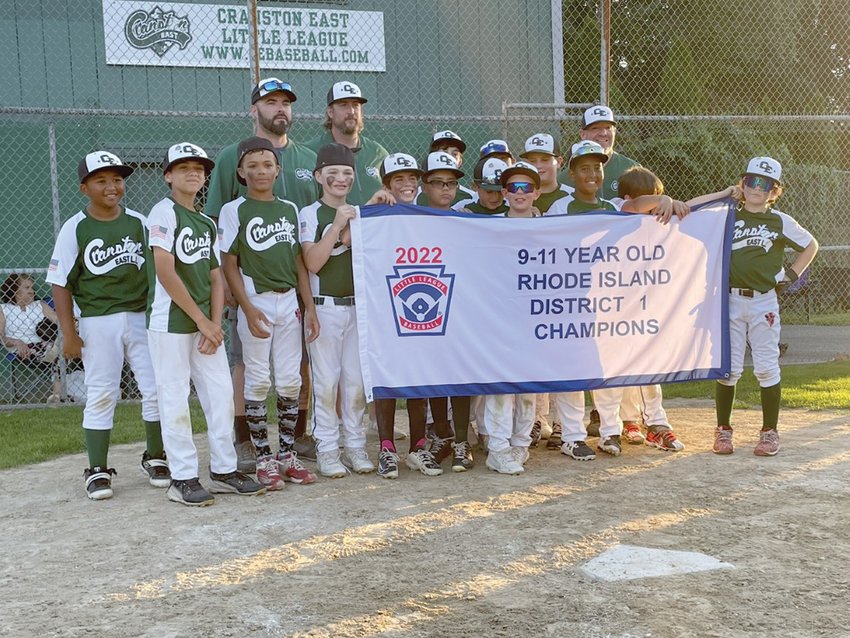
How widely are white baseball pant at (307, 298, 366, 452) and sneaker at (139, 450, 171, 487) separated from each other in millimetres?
969

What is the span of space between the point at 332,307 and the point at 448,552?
204 cm

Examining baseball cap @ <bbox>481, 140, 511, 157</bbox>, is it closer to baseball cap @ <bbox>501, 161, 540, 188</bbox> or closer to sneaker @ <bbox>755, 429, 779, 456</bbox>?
baseball cap @ <bbox>501, 161, 540, 188</bbox>

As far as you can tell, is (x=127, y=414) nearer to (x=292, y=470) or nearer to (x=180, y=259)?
(x=292, y=470)

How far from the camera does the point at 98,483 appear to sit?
17.5 feet

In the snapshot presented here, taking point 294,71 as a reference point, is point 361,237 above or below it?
below

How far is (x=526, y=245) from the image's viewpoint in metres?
5.89

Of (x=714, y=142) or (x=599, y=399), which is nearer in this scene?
(x=599, y=399)

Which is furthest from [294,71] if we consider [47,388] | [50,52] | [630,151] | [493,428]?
[493,428]

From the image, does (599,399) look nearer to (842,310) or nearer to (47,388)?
(47,388)

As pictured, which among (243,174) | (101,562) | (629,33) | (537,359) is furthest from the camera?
(629,33)

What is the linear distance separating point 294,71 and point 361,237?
22.5 ft

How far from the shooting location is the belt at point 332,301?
5605 mm

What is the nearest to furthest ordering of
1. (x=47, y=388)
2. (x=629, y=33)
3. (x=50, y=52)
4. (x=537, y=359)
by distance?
(x=537, y=359), (x=47, y=388), (x=50, y=52), (x=629, y=33)

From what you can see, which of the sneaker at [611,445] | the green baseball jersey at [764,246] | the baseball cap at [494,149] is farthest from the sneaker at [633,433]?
the baseball cap at [494,149]
